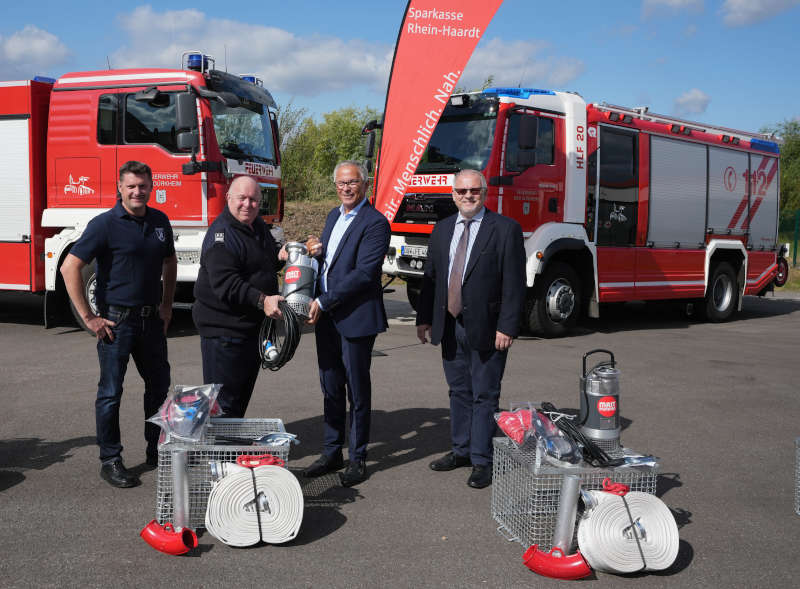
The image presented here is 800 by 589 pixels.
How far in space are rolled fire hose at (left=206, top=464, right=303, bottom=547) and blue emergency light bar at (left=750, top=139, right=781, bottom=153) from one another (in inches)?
480

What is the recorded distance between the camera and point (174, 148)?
348 inches

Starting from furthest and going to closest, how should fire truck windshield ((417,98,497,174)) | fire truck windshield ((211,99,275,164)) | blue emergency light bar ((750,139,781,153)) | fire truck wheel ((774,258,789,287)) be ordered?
fire truck wheel ((774,258,789,287)) < blue emergency light bar ((750,139,781,153)) < fire truck windshield ((417,98,497,174)) < fire truck windshield ((211,99,275,164))

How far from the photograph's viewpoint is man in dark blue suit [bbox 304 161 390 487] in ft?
14.1

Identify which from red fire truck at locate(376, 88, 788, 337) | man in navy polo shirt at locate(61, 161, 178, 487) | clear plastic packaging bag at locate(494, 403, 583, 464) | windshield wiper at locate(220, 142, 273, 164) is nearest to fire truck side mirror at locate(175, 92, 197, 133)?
windshield wiper at locate(220, 142, 273, 164)

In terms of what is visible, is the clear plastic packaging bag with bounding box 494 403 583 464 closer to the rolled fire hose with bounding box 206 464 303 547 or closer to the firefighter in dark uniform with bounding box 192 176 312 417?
the rolled fire hose with bounding box 206 464 303 547

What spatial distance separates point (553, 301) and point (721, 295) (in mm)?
4515

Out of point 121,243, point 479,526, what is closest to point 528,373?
point 479,526

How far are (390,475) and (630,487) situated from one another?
1598 mm

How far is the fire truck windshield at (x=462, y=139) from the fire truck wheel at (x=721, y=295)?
17.9 ft

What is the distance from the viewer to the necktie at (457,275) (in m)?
4.60

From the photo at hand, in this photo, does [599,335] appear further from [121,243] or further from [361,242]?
[121,243]

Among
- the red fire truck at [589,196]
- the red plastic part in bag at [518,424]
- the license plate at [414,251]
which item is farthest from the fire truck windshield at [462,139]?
the red plastic part in bag at [518,424]

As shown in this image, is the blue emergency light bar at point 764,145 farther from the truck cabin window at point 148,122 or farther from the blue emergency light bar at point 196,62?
the truck cabin window at point 148,122

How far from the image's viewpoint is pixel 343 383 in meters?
4.58
